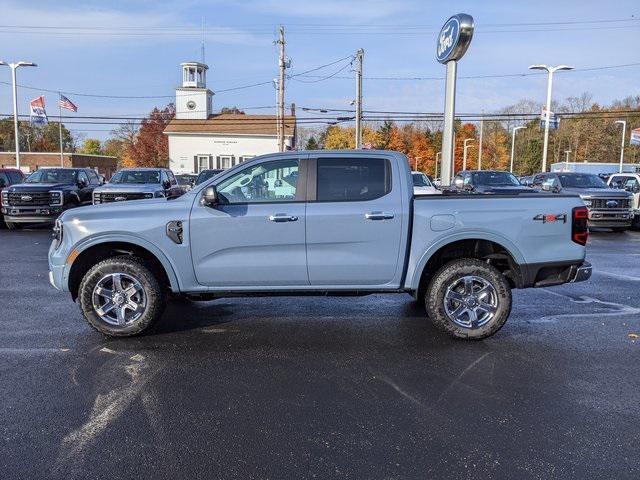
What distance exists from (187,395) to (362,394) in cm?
138

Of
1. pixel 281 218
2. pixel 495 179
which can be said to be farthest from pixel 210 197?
pixel 495 179

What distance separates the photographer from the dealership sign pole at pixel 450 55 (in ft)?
52.9

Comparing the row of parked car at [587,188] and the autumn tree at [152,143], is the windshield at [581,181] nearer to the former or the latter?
the row of parked car at [587,188]

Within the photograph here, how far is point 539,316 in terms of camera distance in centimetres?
657

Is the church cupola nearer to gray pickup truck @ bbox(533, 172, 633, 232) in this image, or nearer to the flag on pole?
the flag on pole

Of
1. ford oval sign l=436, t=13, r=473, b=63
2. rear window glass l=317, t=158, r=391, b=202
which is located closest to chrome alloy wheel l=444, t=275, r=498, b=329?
rear window glass l=317, t=158, r=391, b=202

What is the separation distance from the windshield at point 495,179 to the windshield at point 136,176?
36.5 ft

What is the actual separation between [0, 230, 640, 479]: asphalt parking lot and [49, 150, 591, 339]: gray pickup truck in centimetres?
50

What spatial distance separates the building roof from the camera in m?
56.3

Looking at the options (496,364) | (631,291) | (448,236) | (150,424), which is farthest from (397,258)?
(631,291)

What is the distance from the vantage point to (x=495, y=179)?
19250 mm

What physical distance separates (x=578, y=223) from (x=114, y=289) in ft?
16.0

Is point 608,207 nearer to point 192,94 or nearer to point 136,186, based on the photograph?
point 136,186

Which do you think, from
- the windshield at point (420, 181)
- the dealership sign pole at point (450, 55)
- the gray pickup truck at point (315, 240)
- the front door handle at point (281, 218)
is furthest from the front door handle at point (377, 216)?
the windshield at point (420, 181)
